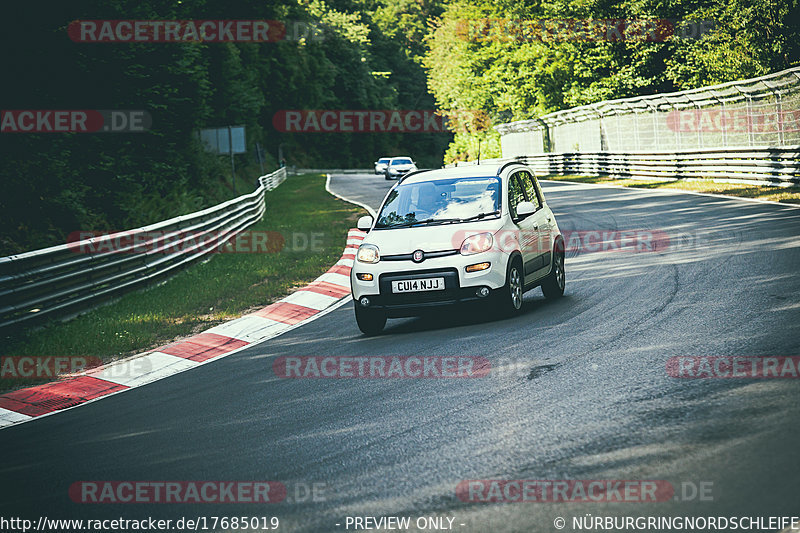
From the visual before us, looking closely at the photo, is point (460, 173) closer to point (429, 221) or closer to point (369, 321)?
point (429, 221)

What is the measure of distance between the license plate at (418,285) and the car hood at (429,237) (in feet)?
1.10

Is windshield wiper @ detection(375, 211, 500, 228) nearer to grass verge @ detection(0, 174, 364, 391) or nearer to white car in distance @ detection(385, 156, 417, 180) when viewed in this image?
grass verge @ detection(0, 174, 364, 391)

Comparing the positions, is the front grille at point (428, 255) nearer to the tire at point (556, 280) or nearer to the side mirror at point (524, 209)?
the side mirror at point (524, 209)

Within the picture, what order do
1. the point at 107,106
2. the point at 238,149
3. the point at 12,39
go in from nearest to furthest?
the point at 12,39 < the point at 107,106 < the point at 238,149

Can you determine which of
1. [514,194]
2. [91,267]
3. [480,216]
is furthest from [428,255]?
[91,267]

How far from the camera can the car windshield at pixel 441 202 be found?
31.8 ft

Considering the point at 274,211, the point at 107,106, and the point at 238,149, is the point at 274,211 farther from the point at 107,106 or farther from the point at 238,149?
the point at 107,106

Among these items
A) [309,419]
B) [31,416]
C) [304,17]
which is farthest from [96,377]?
[304,17]

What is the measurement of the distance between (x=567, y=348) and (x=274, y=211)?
26843mm

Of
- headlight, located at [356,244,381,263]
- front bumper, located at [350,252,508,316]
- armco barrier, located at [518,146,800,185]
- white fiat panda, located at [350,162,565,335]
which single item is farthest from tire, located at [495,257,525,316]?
armco barrier, located at [518,146,800,185]

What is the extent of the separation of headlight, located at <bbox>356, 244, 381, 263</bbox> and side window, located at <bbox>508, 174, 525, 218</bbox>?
5.44 feet

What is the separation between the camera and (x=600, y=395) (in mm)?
5867

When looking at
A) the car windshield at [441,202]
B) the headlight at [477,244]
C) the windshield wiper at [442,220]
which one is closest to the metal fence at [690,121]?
the car windshield at [441,202]

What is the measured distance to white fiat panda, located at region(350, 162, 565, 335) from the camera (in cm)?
892
